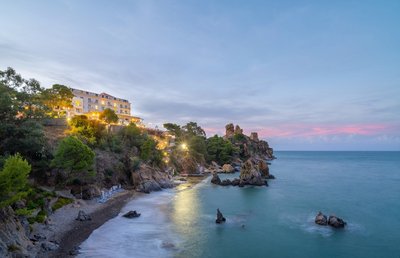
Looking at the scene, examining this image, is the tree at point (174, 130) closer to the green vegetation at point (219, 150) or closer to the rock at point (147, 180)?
the green vegetation at point (219, 150)

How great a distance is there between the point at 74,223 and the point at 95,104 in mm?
79830

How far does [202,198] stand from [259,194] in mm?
14944

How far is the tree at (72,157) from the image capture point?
134 ft

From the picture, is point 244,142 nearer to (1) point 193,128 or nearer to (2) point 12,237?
(1) point 193,128

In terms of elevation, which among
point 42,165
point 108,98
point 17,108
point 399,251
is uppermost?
point 108,98

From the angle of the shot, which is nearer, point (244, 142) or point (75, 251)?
point (75, 251)

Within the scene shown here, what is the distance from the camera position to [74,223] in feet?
107

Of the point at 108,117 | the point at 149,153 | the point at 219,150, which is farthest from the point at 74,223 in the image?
the point at 219,150

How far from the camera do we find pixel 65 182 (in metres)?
43.6

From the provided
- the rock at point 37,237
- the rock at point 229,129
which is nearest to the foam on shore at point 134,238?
the rock at point 37,237

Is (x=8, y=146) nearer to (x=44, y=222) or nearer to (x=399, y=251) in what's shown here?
(x=44, y=222)

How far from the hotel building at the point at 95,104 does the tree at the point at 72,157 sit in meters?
46.2

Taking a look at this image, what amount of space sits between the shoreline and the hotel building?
165 feet

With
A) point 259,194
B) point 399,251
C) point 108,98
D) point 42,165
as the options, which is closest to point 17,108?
point 42,165
